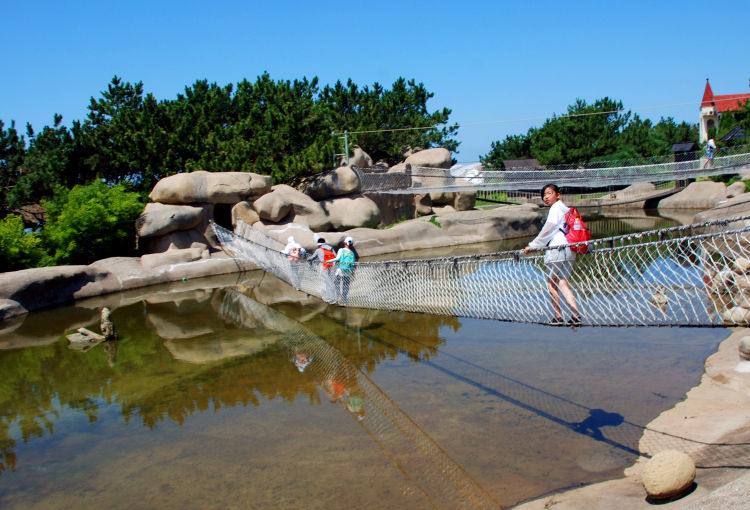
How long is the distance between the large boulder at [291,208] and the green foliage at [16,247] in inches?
188

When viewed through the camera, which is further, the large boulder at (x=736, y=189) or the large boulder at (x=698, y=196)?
the large boulder at (x=698, y=196)

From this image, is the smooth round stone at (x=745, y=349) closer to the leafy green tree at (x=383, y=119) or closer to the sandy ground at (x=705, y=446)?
the sandy ground at (x=705, y=446)

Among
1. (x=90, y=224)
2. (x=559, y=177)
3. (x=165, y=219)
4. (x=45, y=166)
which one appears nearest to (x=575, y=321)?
(x=165, y=219)

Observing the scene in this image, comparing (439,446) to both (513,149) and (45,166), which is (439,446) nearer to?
(45,166)

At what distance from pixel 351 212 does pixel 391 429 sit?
11.7 meters

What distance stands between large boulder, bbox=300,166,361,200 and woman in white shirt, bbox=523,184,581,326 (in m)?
12.3

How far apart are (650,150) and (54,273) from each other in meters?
26.9

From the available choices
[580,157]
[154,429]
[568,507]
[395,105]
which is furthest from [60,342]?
[580,157]

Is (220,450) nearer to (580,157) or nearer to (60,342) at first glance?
(60,342)

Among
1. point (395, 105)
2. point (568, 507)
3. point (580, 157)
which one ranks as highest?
point (395, 105)

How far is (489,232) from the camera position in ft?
53.9

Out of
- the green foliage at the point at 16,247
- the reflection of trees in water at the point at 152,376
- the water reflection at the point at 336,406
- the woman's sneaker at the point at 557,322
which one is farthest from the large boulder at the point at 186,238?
the woman's sneaker at the point at 557,322

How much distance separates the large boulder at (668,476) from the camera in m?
3.04

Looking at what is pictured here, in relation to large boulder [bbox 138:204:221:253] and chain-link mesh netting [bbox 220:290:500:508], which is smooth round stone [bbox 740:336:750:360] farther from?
large boulder [bbox 138:204:221:253]
